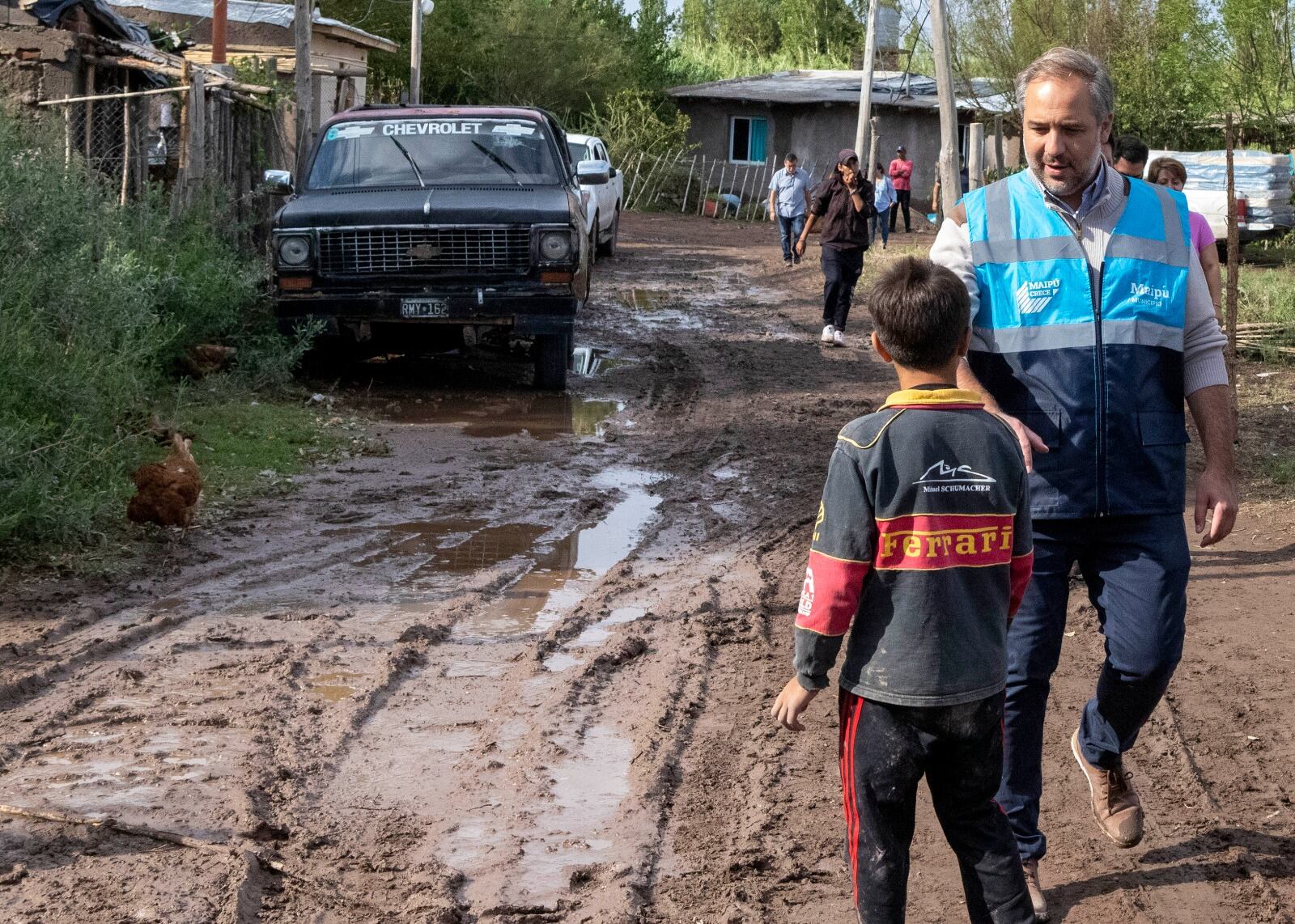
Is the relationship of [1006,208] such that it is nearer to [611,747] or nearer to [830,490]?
[830,490]

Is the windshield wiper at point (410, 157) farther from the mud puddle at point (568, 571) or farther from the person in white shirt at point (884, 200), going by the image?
the person in white shirt at point (884, 200)

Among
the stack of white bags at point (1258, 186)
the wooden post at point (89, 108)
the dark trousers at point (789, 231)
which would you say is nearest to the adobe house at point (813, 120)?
the dark trousers at point (789, 231)

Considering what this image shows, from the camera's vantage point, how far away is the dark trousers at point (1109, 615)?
3.36 meters

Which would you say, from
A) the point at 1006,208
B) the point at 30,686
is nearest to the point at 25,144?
the point at 30,686

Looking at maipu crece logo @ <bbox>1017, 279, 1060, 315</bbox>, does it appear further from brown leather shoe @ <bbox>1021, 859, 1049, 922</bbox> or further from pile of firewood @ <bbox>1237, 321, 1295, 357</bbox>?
pile of firewood @ <bbox>1237, 321, 1295, 357</bbox>

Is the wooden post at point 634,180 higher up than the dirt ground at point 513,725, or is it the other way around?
the wooden post at point 634,180

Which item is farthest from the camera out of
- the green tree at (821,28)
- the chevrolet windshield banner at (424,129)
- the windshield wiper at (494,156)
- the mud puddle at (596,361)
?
the green tree at (821,28)

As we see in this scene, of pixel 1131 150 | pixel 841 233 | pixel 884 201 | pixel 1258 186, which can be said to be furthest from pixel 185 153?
pixel 884 201

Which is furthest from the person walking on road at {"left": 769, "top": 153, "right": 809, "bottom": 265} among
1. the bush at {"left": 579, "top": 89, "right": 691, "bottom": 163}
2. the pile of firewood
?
the bush at {"left": 579, "top": 89, "right": 691, "bottom": 163}

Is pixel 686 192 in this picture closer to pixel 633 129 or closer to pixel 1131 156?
pixel 633 129

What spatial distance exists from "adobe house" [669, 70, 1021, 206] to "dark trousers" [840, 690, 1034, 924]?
118 ft

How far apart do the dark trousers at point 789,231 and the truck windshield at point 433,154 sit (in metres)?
11.4

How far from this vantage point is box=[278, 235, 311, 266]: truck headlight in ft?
33.4

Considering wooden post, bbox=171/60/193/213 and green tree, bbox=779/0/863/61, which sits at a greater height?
green tree, bbox=779/0/863/61
